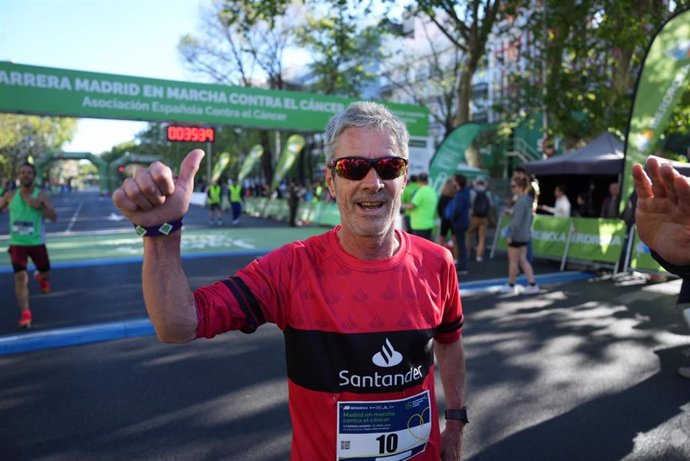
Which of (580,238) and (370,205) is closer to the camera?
(370,205)

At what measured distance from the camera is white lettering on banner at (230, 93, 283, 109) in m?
15.1

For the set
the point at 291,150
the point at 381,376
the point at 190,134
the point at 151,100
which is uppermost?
the point at 151,100

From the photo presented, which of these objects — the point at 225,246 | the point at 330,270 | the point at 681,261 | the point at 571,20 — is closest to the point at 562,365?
the point at 681,261

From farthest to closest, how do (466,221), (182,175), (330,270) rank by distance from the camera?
1. (466,221)
2. (330,270)
3. (182,175)

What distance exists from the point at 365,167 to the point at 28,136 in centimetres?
6149

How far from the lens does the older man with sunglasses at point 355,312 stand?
1647 millimetres

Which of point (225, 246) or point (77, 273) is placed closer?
point (77, 273)

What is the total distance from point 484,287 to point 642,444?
5.20 meters

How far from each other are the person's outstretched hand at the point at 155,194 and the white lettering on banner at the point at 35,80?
1353cm

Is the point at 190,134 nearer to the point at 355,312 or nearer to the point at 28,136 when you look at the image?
the point at 355,312

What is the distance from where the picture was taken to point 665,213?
1.74 m

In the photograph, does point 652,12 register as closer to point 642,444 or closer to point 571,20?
point 571,20

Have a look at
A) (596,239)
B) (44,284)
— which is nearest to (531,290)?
(596,239)

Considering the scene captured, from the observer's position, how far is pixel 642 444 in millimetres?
3480
